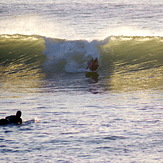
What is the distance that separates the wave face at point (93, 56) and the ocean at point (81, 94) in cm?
6

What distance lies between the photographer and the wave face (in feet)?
89.1

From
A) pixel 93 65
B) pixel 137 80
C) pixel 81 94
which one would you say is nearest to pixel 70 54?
pixel 93 65

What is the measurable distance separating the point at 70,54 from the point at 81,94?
10773 mm

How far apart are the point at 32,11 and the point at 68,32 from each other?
79.5 feet

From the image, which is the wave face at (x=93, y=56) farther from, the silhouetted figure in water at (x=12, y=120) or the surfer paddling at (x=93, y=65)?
the silhouetted figure in water at (x=12, y=120)

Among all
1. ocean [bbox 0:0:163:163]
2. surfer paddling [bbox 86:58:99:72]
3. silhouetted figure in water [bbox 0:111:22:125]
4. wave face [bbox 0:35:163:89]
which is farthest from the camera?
surfer paddling [bbox 86:58:99:72]

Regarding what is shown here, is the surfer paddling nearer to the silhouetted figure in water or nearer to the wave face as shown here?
the wave face

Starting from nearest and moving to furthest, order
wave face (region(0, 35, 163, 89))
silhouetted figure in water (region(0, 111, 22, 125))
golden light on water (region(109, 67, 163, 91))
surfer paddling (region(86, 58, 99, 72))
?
silhouetted figure in water (region(0, 111, 22, 125)), golden light on water (region(109, 67, 163, 91)), wave face (region(0, 35, 163, 89)), surfer paddling (region(86, 58, 99, 72))

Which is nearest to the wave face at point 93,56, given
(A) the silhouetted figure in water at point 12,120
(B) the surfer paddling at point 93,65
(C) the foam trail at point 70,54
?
(C) the foam trail at point 70,54

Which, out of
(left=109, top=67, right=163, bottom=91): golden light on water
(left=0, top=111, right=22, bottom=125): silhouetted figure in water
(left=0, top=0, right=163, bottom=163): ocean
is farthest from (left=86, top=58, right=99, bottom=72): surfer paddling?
(left=0, top=111, right=22, bottom=125): silhouetted figure in water

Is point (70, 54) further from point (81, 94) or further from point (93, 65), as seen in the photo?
point (81, 94)

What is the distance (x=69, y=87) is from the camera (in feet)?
76.7

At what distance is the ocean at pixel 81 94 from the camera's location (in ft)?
45.6

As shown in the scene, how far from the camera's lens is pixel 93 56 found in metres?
31.5
